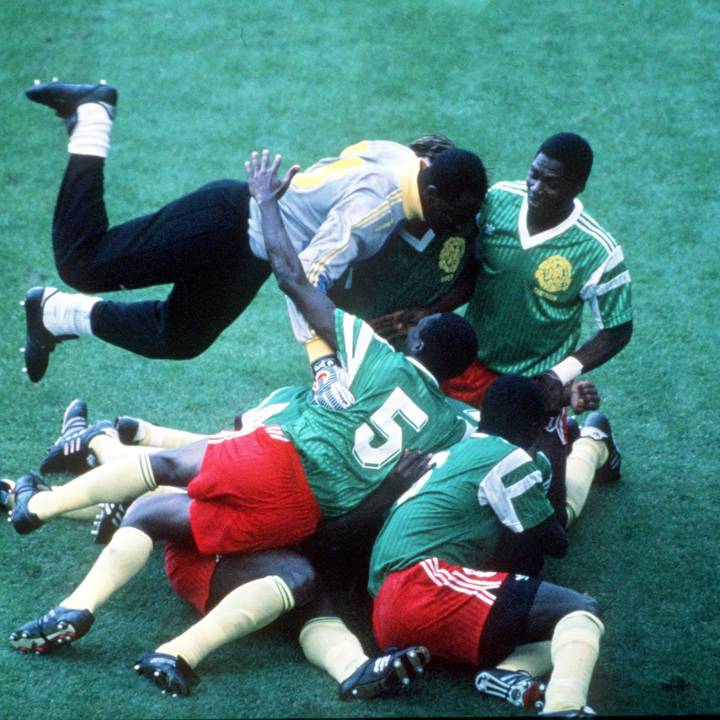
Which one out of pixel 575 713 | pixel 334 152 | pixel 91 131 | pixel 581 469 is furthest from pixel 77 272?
pixel 334 152

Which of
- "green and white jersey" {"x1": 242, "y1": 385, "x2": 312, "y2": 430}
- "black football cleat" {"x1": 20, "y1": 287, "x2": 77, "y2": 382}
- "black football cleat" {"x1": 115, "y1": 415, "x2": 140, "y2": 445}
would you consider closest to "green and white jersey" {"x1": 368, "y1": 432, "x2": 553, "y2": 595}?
"green and white jersey" {"x1": 242, "y1": 385, "x2": 312, "y2": 430}

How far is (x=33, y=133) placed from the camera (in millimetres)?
8008

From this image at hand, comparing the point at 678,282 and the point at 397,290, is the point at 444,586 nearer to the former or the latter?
the point at 397,290

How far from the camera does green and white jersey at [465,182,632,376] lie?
4926 mm

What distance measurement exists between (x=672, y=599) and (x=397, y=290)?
1642 mm

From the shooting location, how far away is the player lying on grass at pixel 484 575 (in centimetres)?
395

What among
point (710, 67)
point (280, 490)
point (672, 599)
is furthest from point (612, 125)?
point (280, 490)

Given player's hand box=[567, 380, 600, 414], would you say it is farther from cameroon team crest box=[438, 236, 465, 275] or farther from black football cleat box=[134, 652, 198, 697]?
black football cleat box=[134, 652, 198, 697]

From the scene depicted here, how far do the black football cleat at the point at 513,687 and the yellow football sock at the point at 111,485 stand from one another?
1.35 meters

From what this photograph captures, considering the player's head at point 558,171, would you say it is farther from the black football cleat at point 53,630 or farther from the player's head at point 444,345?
the black football cleat at point 53,630

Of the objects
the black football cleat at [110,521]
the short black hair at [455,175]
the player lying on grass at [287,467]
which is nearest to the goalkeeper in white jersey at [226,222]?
the short black hair at [455,175]

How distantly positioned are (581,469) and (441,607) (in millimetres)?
1468

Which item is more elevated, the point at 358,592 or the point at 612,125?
the point at 612,125

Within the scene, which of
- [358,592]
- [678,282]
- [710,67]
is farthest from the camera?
[710,67]
